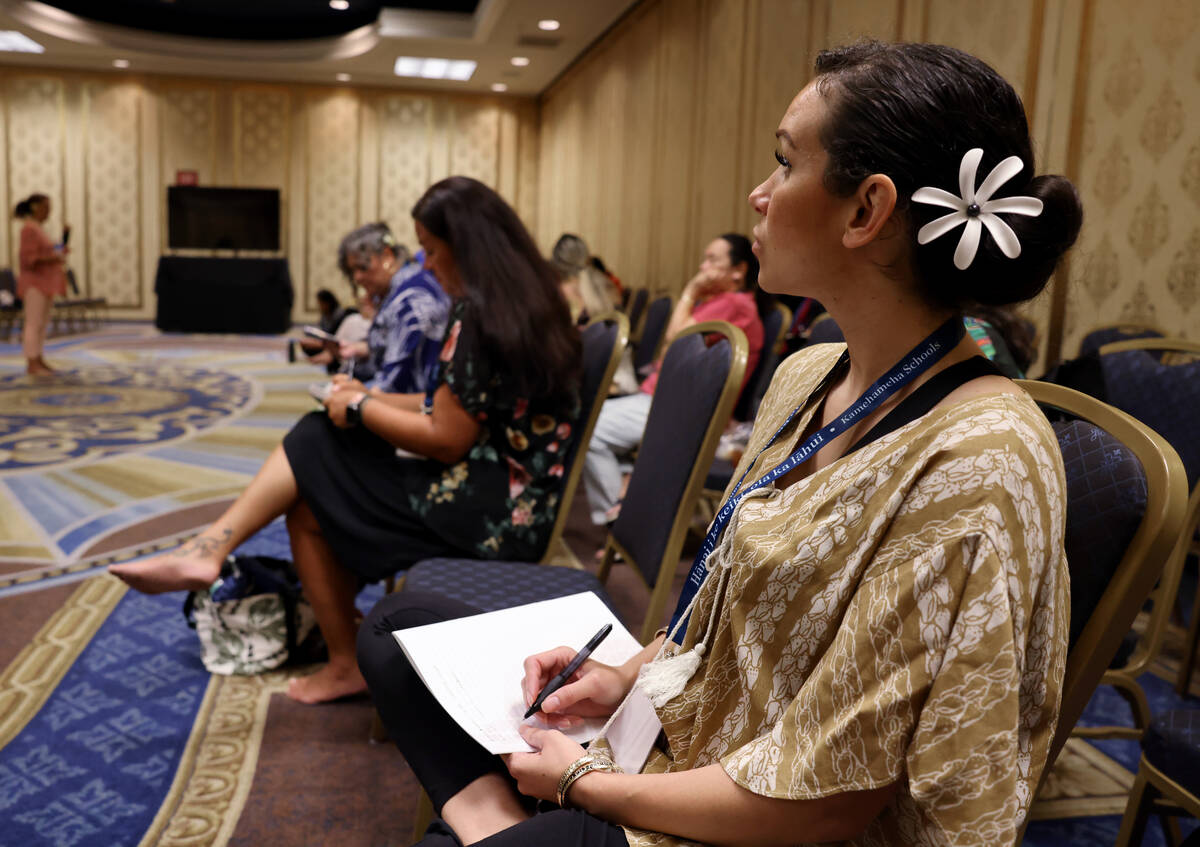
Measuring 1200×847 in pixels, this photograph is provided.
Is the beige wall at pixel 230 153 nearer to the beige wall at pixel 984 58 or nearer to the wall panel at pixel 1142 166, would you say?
the beige wall at pixel 984 58

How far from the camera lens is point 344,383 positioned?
2170mm

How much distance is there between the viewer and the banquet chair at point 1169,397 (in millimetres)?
1917

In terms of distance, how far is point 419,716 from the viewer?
1.13 meters

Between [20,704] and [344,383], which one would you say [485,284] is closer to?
[344,383]

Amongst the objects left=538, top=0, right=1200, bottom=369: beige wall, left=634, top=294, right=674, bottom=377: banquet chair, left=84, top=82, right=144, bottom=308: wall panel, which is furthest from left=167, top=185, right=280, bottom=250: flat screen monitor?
left=634, top=294, right=674, bottom=377: banquet chair

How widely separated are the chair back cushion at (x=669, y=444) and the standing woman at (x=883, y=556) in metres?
0.55

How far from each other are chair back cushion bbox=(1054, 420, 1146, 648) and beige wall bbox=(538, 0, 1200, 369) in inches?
7.2

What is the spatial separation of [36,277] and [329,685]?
729cm

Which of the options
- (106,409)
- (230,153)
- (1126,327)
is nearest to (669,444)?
(1126,327)

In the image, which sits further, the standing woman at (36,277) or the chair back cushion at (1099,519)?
the standing woman at (36,277)

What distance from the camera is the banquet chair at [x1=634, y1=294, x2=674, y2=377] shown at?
454 centimetres

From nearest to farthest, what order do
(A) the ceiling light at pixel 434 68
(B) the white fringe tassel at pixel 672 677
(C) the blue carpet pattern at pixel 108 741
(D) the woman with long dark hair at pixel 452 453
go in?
(B) the white fringe tassel at pixel 672 677
(C) the blue carpet pattern at pixel 108 741
(D) the woman with long dark hair at pixel 452 453
(A) the ceiling light at pixel 434 68

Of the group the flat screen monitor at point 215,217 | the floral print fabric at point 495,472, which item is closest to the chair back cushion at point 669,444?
the floral print fabric at point 495,472

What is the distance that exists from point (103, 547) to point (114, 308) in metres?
10.6
